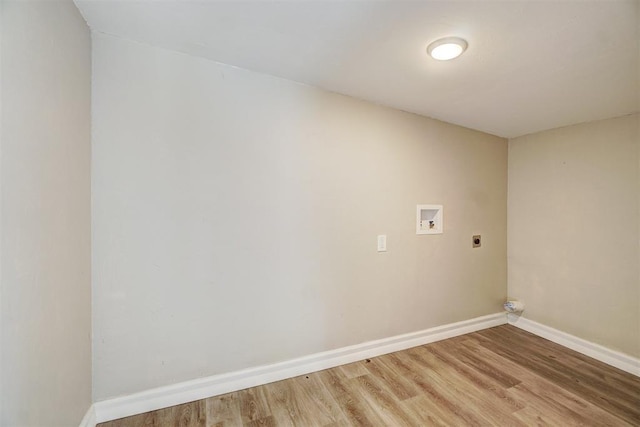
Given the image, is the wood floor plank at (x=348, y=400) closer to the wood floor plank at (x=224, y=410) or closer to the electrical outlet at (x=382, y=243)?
the wood floor plank at (x=224, y=410)

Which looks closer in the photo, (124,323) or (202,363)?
(124,323)

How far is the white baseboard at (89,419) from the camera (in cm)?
135

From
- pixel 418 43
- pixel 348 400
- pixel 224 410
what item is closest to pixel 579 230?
pixel 418 43

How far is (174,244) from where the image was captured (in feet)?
5.21

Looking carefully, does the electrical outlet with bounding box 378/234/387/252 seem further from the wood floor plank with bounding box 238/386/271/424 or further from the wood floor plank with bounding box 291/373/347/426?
the wood floor plank with bounding box 238/386/271/424

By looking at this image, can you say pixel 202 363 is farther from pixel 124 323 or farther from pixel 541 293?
pixel 541 293

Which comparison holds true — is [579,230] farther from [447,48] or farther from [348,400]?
[348,400]

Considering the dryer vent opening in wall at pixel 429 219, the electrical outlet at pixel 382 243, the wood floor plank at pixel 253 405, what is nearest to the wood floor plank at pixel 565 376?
the dryer vent opening in wall at pixel 429 219

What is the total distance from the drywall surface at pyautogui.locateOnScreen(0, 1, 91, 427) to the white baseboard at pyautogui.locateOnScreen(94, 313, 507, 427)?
7.4 inches

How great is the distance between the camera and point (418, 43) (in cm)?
141

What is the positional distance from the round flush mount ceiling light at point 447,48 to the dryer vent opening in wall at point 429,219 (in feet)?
4.01

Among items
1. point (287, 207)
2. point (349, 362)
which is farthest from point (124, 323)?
point (349, 362)

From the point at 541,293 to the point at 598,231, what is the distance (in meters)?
0.75

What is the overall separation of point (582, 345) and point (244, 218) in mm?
3034
